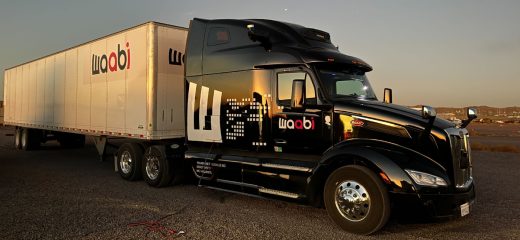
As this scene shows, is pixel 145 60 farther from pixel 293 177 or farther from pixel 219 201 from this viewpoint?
pixel 293 177

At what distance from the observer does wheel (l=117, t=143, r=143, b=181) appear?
31.8 ft

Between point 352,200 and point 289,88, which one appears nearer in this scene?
point 352,200

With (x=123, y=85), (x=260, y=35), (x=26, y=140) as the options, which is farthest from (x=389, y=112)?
(x=26, y=140)

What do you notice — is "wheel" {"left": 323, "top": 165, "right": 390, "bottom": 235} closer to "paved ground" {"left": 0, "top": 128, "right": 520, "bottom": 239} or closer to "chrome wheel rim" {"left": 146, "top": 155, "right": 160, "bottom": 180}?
"paved ground" {"left": 0, "top": 128, "right": 520, "bottom": 239}

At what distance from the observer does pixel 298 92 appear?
19.4 feet

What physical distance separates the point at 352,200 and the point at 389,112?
1.32 m

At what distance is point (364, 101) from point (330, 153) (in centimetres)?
109

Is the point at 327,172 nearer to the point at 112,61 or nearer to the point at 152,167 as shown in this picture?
the point at 152,167

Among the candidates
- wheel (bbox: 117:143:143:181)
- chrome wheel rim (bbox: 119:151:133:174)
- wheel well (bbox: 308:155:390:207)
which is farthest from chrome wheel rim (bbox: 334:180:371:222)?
chrome wheel rim (bbox: 119:151:133:174)

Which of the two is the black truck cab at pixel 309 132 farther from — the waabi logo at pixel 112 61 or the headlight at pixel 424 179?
the waabi logo at pixel 112 61

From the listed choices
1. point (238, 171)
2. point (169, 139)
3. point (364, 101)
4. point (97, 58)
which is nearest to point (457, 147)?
point (364, 101)

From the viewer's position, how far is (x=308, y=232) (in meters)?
5.66

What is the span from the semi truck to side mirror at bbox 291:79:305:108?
0.6 inches

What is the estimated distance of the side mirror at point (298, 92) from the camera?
5.89 metres
